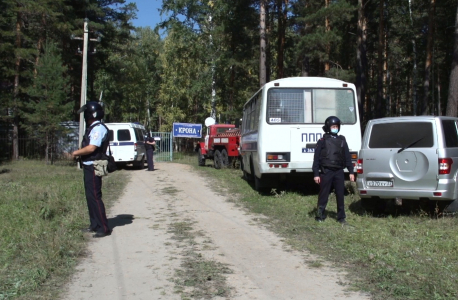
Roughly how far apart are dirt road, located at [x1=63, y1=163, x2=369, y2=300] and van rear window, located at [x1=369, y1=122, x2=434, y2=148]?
285 centimetres

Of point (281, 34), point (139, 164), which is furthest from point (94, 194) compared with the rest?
point (281, 34)

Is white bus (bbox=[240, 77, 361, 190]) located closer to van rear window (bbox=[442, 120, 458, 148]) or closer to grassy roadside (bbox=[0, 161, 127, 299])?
van rear window (bbox=[442, 120, 458, 148])

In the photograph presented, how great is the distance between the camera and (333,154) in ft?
28.7

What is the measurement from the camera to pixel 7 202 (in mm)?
11312

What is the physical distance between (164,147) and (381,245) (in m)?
23.1

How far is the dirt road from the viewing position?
17.1ft

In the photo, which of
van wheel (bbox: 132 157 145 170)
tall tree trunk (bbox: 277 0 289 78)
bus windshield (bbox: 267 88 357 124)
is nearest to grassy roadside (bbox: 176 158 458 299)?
bus windshield (bbox: 267 88 357 124)

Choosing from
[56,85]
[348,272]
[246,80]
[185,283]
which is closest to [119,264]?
[185,283]

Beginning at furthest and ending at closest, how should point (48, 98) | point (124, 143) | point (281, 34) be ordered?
point (281, 34), point (48, 98), point (124, 143)

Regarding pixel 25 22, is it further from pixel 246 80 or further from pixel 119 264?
pixel 119 264

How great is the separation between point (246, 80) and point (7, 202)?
2700cm

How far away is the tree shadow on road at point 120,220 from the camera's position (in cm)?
915

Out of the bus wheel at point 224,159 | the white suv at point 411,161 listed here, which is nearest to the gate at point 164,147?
the bus wheel at point 224,159

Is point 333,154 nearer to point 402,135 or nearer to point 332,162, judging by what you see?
point 332,162
